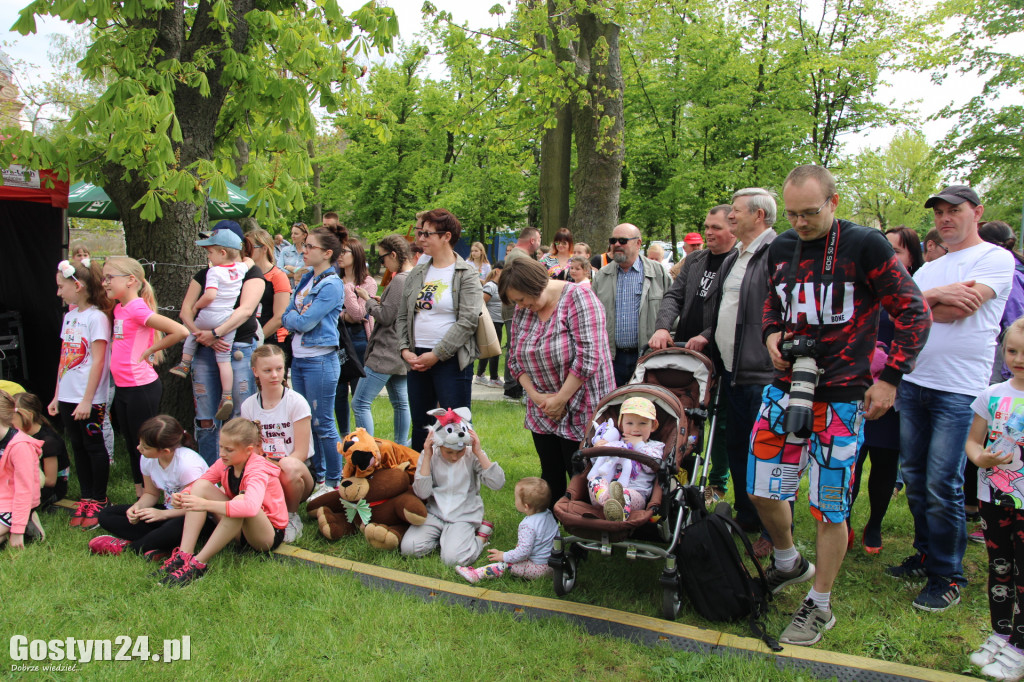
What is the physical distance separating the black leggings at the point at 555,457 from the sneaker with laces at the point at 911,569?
6.80ft

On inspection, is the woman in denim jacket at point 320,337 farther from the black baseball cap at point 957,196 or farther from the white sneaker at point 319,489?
the black baseball cap at point 957,196

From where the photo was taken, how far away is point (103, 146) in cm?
596

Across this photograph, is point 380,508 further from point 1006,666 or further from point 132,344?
point 1006,666

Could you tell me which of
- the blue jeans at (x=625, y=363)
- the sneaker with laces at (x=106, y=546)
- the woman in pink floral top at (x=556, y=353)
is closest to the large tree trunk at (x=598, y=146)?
the blue jeans at (x=625, y=363)

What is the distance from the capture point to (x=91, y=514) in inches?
204

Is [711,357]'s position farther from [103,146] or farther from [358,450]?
[103,146]

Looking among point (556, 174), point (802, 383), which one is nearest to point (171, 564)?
point (802, 383)

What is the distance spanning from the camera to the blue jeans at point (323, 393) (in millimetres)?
5516

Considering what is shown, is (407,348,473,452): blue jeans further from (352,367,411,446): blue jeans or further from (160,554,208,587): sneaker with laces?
(160,554,208,587): sneaker with laces

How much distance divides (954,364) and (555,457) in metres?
2.42

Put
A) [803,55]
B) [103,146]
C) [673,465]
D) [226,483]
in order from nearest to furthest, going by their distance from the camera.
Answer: [673,465]
[226,483]
[103,146]
[803,55]

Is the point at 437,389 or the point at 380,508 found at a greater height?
the point at 437,389

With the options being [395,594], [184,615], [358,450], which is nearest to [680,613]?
[395,594]

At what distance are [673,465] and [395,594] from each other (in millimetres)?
1761
